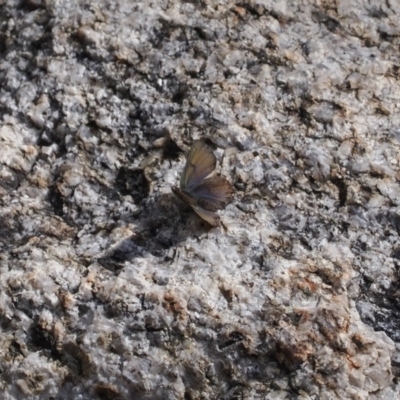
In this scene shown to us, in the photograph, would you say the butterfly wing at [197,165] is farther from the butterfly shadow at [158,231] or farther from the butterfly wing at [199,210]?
the butterfly shadow at [158,231]

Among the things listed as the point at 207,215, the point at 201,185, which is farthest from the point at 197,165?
the point at 207,215

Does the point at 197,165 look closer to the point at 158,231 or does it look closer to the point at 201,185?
the point at 201,185

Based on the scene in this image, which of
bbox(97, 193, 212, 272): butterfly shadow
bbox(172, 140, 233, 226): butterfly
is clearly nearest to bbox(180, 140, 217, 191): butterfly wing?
bbox(172, 140, 233, 226): butterfly

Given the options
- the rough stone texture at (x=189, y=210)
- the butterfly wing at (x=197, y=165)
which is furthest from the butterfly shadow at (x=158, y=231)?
the butterfly wing at (x=197, y=165)

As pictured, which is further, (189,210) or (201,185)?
(189,210)

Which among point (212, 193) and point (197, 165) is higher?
point (197, 165)

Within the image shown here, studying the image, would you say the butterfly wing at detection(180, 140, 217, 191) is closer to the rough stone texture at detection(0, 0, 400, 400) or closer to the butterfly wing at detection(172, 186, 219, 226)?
the butterfly wing at detection(172, 186, 219, 226)
